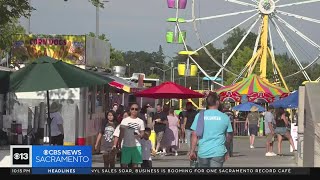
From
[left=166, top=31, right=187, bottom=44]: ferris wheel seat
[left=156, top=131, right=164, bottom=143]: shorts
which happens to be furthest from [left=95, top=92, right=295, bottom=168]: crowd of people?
[left=166, top=31, right=187, bottom=44]: ferris wheel seat

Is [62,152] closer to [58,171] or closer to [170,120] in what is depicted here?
[58,171]

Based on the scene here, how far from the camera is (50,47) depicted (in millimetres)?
22766

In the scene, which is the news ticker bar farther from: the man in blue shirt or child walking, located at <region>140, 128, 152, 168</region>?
child walking, located at <region>140, 128, 152, 168</region>

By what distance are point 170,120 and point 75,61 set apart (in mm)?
3786

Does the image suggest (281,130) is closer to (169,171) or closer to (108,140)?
(108,140)

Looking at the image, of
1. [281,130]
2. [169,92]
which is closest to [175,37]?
[169,92]

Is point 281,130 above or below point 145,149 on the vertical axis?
below

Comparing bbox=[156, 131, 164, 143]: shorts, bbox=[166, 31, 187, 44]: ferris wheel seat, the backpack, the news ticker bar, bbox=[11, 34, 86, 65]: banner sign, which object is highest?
bbox=[166, 31, 187, 44]: ferris wheel seat

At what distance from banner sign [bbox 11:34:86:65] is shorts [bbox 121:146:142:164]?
30.4 feet

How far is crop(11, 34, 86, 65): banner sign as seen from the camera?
2238 centimetres

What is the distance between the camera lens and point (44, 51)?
74.7 ft

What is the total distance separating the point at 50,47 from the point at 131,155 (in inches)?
397
